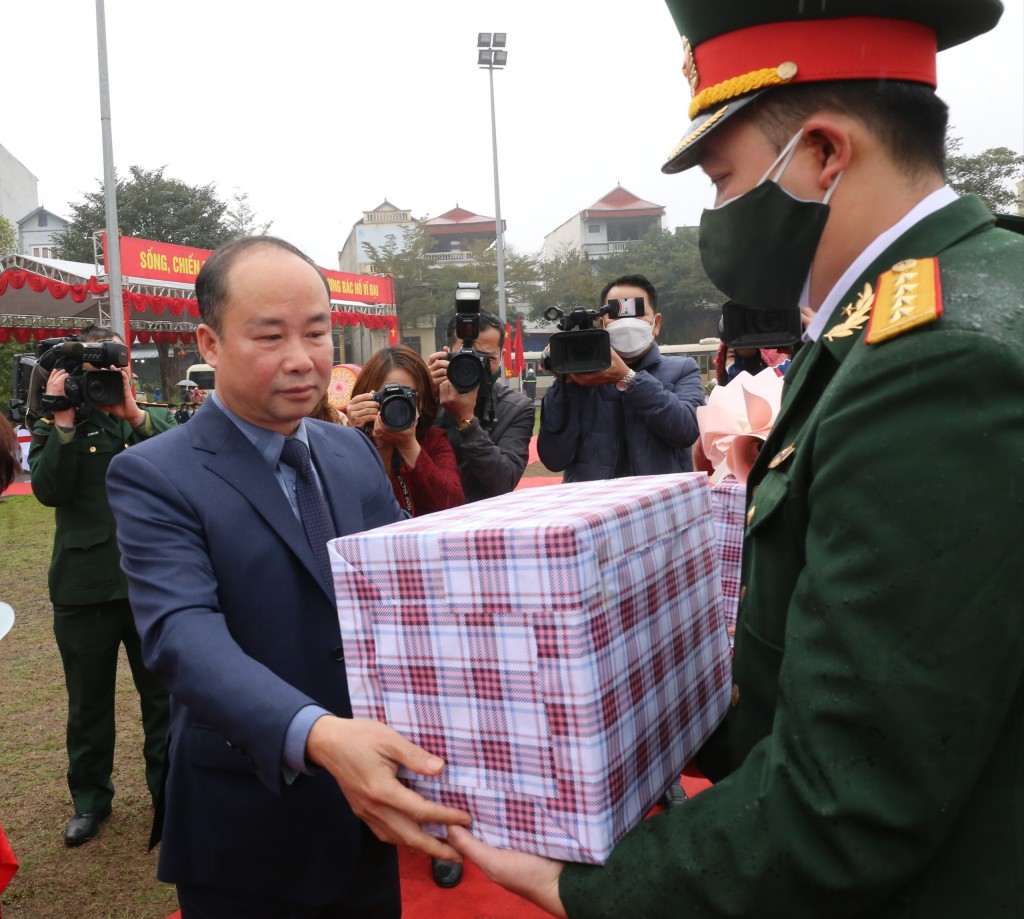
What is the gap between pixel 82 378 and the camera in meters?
3.71

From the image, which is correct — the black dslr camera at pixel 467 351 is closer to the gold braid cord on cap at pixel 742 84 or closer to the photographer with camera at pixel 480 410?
the photographer with camera at pixel 480 410

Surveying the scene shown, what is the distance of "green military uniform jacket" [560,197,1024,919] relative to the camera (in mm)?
785

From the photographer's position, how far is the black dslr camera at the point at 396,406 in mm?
3086

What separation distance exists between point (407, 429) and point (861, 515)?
242cm

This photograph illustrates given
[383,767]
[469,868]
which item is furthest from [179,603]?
[469,868]

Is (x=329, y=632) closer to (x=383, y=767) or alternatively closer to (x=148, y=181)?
(x=383, y=767)

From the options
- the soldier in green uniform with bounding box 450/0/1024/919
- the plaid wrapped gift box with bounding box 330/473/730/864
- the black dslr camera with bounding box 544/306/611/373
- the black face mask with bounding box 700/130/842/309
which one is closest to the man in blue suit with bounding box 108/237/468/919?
the plaid wrapped gift box with bounding box 330/473/730/864

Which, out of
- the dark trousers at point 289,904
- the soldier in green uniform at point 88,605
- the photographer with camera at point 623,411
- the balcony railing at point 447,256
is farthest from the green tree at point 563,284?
the dark trousers at point 289,904

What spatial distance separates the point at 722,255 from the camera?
3.81 feet

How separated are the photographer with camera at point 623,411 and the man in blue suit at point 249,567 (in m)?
2.17

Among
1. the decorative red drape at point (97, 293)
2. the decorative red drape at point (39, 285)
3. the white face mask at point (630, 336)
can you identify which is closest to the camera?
the white face mask at point (630, 336)

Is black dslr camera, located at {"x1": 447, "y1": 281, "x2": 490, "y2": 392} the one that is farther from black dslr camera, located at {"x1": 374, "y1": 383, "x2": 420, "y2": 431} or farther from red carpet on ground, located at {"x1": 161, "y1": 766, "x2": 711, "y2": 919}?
red carpet on ground, located at {"x1": 161, "y1": 766, "x2": 711, "y2": 919}

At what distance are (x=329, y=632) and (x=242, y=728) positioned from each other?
388mm

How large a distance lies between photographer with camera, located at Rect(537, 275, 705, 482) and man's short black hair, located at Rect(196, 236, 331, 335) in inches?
84.8
